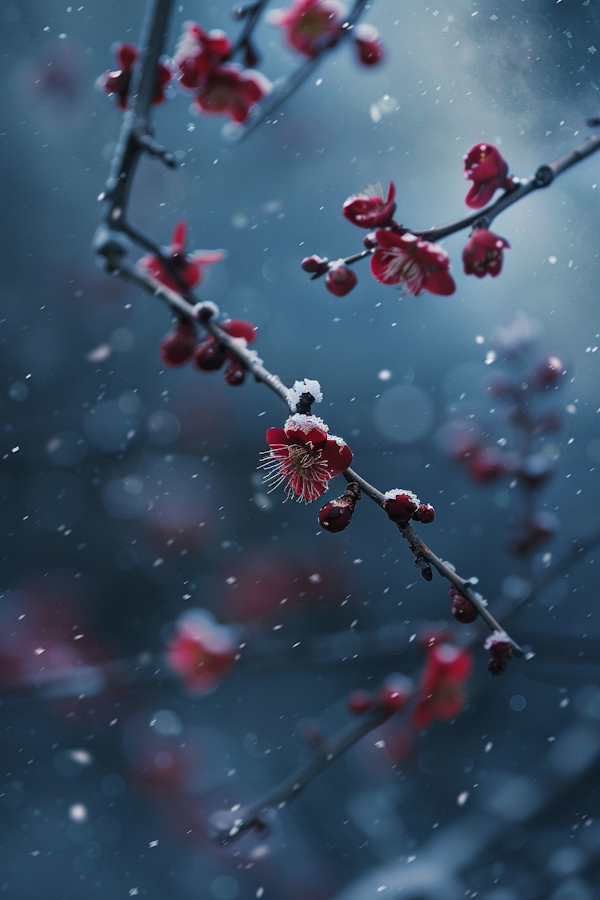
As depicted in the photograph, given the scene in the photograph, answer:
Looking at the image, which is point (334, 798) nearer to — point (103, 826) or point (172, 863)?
point (172, 863)

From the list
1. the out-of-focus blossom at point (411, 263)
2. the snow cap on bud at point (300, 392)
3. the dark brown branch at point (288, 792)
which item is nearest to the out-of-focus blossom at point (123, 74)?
the out-of-focus blossom at point (411, 263)

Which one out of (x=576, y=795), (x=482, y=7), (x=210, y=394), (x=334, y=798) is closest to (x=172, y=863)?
(x=334, y=798)

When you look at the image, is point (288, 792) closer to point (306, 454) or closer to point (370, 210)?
point (306, 454)

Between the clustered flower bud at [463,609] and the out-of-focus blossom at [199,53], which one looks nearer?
the clustered flower bud at [463,609]

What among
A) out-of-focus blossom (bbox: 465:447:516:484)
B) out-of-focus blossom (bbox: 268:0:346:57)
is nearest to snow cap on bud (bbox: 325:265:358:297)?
out-of-focus blossom (bbox: 268:0:346:57)

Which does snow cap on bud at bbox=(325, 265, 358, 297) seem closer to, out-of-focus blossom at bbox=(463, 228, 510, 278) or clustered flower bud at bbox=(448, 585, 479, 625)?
out-of-focus blossom at bbox=(463, 228, 510, 278)

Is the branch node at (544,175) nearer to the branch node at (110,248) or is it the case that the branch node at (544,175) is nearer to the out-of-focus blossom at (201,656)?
the branch node at (110,248)

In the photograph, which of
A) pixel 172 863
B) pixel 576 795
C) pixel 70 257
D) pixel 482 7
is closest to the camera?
pixel 482 7
